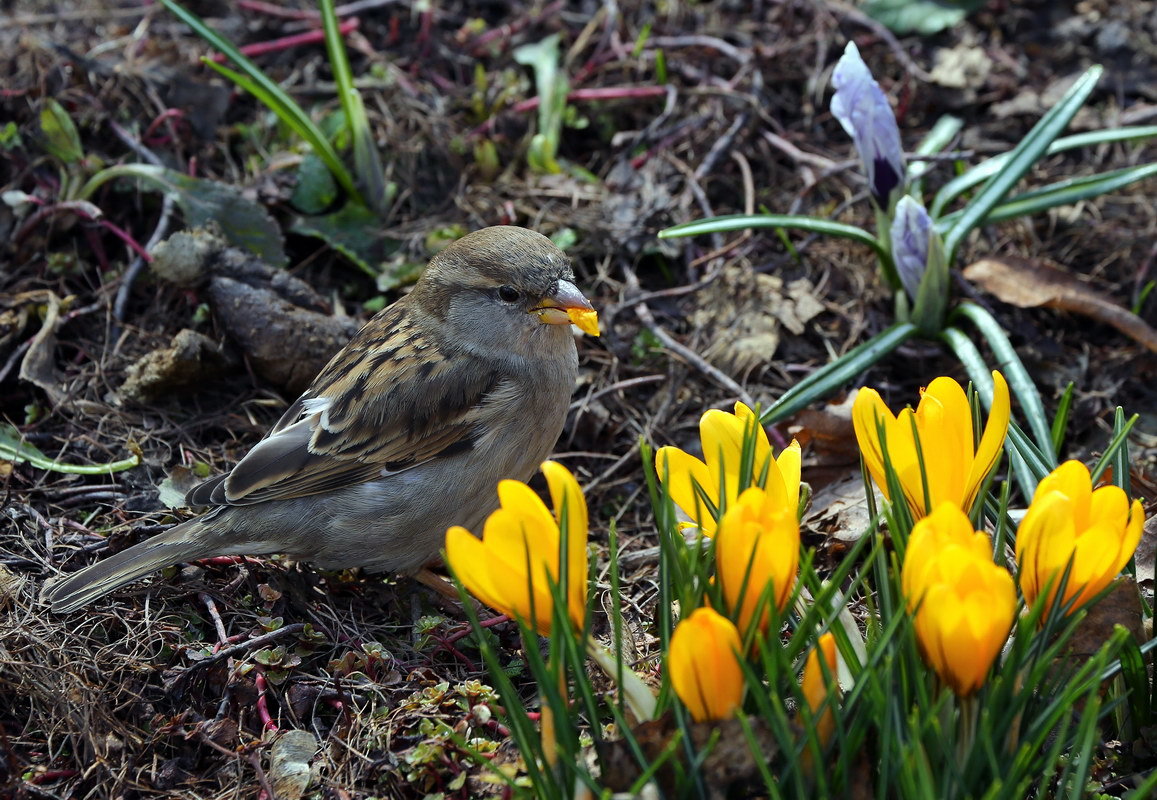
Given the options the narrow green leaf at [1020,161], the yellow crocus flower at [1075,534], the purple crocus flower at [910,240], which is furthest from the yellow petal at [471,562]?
the narrow green leaf at [1020,161]

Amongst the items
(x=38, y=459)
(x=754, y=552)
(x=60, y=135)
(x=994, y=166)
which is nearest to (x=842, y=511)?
(x=994, y=166)

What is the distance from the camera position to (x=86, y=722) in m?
2.76

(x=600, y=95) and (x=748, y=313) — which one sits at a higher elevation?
(x=600, y=95)

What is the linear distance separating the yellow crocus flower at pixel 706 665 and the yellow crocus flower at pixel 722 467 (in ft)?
1.11

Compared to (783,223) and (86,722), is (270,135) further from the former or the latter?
(86,722)

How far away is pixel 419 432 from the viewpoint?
3539 mm

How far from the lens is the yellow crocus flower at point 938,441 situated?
2154mm

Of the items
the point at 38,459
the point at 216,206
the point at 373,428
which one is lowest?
the point at 38,459

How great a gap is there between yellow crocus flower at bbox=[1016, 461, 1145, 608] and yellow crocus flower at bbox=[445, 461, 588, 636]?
2.56 feet

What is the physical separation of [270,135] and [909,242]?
276 cm

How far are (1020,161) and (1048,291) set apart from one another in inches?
23.8

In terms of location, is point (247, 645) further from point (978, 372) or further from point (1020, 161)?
point (1020, 161)

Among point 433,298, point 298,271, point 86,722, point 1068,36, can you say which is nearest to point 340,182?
point 298,271

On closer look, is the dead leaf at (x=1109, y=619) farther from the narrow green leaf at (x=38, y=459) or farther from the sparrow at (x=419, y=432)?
the narrow green leaf at (x=38, y=459)
